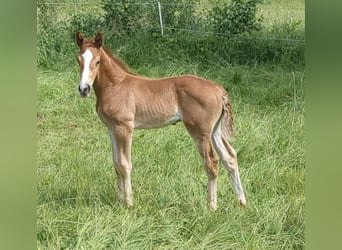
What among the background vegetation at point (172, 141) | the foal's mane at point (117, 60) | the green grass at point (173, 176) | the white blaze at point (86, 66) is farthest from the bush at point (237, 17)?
the white blaze at point (86, 66)

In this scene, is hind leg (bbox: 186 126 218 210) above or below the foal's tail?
below

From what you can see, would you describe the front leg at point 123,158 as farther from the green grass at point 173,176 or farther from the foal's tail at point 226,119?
the foal's tail at point 226,119

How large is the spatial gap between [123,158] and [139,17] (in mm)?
549

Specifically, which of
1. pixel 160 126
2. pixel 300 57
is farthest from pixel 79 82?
pixel 300 57

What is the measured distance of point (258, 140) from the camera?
2137 mm

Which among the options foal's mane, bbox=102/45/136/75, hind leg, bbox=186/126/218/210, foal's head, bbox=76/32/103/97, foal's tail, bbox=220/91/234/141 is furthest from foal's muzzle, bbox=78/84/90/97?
foal's tail, bbox=220/91/234/141

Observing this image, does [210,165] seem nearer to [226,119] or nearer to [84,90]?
[226,119]

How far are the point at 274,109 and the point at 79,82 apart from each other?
75cm

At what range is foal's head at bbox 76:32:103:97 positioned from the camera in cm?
206

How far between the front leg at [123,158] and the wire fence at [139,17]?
39cm

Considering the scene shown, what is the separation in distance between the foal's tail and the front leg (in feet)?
1.17

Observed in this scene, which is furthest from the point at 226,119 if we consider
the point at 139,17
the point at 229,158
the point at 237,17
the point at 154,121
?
the point at 139,17

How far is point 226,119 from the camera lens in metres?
2.11

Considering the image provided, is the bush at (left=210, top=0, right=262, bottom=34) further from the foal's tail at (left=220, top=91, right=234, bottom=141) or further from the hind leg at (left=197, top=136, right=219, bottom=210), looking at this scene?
the hind leg at (left=197, top=136, right=219, bottom=210)
